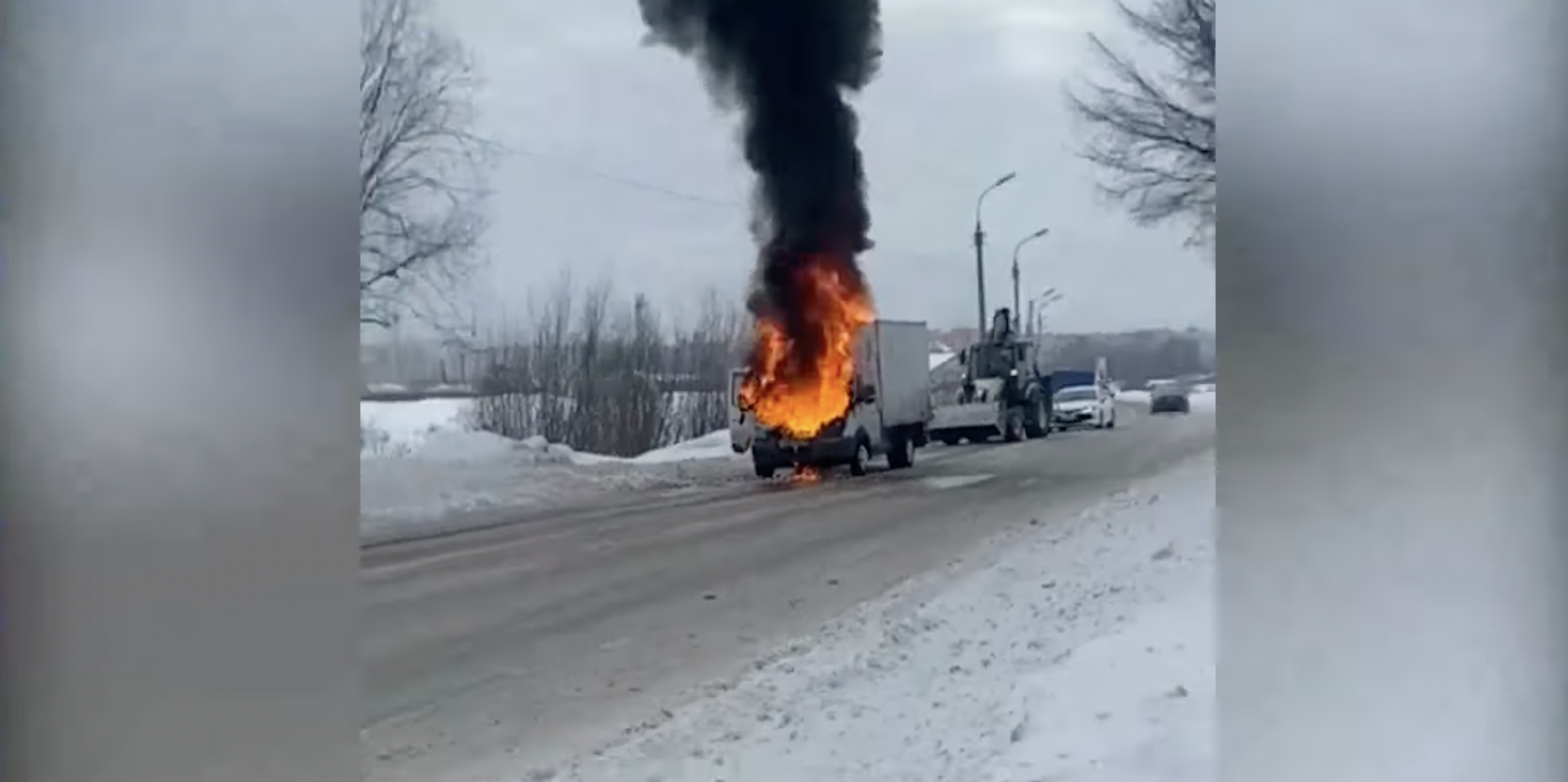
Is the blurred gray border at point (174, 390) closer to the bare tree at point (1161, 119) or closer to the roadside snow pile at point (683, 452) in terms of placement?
the roadside snow pile at point (683, 452)

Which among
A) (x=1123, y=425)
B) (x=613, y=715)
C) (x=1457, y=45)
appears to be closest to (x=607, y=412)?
(x=613, y=715)

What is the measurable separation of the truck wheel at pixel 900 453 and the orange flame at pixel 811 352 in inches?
6.0

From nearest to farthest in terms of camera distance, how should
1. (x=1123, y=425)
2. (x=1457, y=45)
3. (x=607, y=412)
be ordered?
(x=1457, y=45) → (x=1123, y=425) → (x=607, y=412)

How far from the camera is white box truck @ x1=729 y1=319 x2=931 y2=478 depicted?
2.10 m

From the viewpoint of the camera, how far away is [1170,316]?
1522 millimetres

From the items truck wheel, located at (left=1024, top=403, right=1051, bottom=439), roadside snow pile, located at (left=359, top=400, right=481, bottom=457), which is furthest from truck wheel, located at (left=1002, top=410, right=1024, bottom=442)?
roadside snow pile, located at (left=359, top=400, right=481, bottom=457)

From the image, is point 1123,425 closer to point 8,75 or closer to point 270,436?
point 270,436

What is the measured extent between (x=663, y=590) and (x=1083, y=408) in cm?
72

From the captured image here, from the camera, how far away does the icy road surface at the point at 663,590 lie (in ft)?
5.54

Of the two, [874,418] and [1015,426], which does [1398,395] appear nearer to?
[1015,426]

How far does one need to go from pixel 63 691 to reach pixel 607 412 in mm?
900

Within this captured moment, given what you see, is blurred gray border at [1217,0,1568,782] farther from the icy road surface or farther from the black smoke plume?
the black smoke plume

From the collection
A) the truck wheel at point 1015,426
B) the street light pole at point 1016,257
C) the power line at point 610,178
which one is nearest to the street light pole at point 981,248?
the street light pole at point 1016,257

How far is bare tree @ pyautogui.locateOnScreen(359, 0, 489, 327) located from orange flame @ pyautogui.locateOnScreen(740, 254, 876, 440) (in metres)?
0.55
